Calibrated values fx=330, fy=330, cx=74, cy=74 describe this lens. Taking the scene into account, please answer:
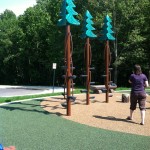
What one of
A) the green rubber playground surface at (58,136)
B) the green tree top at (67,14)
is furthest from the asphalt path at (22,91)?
the green rubber playground surface at (58,136)

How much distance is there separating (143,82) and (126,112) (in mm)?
2474

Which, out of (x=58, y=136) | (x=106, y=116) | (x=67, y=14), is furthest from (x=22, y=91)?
(x=58, y=136)

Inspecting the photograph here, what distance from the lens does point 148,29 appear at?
29781mm

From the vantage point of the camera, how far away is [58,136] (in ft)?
24.0

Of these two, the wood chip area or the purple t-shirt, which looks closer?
the wood chip area

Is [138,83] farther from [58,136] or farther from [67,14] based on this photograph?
[67,14]

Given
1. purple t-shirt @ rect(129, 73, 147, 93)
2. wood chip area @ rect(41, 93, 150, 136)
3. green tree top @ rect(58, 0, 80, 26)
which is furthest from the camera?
green tree top @ rect(58, 0, 80, 26)

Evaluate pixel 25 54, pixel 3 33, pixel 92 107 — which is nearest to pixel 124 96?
pixel 92 107

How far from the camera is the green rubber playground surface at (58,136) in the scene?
21.2 feet

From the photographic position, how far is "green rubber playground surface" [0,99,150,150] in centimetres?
645

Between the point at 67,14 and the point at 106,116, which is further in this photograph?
the point at 67,14

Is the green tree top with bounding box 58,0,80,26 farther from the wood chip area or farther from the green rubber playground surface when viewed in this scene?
the green rubber playground surface

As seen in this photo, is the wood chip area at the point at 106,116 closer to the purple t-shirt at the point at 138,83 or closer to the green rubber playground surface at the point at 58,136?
the green rubber playground surface at the point at 58,136

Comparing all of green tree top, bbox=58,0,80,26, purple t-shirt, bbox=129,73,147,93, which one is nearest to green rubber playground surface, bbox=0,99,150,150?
purple t-shirt, bbox=129,73,147,93
